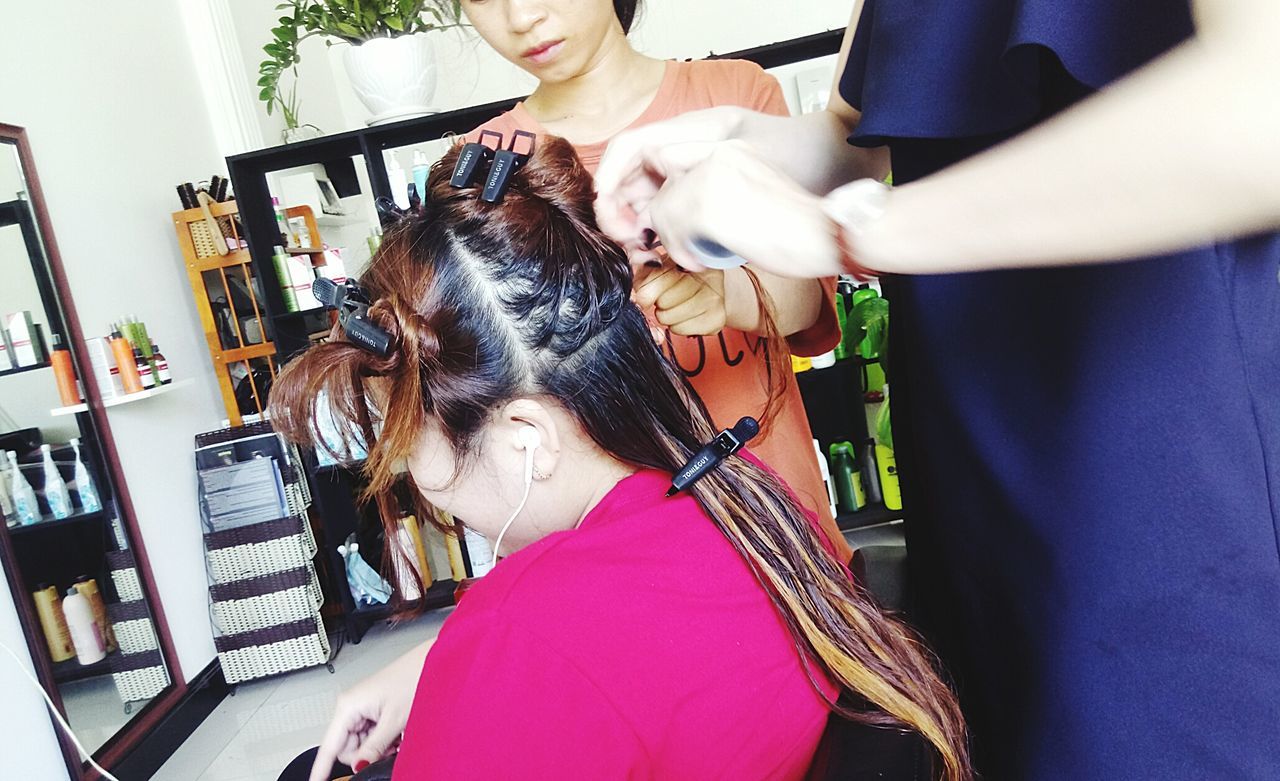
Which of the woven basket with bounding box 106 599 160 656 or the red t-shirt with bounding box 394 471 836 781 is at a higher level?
the red t-shirt with bounding box 394 471 836 781

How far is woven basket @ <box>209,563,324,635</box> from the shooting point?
2.82 metres

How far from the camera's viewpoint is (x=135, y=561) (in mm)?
2594

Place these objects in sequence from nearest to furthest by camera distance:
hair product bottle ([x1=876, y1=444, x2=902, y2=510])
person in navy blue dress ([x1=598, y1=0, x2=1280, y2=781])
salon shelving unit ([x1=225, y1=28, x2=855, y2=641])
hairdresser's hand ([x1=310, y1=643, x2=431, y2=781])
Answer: person in navy blue dress ([x1=598, y1=0, x2=1280, y2=781])
hairdresser's hand ([x1=310, y1=643, x2=431, y2=781])
salon shelving unit ([x1=225, y1=28, x2=855, y2=641])
hair product bottle ([x1=876, y1=444, x2=902, y2=510])

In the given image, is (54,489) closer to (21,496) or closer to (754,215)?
(21,496)

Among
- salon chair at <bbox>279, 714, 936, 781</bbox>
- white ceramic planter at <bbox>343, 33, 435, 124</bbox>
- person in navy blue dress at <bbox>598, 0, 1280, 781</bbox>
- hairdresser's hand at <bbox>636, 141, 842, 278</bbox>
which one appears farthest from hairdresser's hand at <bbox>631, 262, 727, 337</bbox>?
white ceramic planter at <bbox>343, 33, 435, 124</bbox>

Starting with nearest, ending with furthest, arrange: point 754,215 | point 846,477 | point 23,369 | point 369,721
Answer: point 754,215, point 369,721, point 23,369, point 846,477

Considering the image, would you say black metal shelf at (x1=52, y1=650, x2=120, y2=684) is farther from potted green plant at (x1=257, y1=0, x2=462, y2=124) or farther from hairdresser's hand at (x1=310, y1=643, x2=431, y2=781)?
potted green plant at (x1=257, y1=0, x2=462, y2=124)

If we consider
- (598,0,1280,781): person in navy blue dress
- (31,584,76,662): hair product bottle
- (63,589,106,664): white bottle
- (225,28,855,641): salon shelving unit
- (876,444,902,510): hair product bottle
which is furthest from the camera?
(876,444,902,510): hair product bottle

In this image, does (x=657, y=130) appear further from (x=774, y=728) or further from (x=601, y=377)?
(x=774, y=728)

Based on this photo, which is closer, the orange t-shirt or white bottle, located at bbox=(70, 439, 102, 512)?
the orange t-shirt

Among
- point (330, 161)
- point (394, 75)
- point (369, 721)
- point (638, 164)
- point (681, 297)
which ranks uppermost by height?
point (394, 75)

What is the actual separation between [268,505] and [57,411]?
70 centimetres

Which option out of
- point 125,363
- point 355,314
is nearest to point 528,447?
point 355,314

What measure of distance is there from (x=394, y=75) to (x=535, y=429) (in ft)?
6.69
